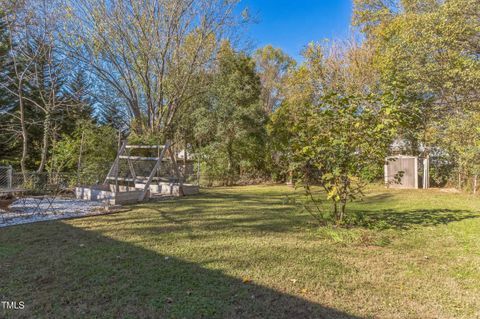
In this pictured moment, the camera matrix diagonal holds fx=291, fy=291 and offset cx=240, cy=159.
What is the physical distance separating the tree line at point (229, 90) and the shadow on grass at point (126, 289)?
2.31m

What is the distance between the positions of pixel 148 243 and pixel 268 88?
20.7m

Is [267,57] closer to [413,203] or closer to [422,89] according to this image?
[422,89]

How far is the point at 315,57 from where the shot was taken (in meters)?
15.0

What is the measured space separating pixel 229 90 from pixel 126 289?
12020 millimetres

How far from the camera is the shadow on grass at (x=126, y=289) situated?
6.97 ft

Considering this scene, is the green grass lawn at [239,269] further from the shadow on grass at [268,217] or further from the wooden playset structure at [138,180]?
the wooden playset structure at [138,180]

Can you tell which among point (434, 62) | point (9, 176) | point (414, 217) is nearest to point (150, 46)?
point (9, 176)

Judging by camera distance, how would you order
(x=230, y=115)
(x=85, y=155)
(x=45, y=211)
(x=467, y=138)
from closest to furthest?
(x=45, y=211)
(x=467, y=138)
(x=85, y=155)
(x=230, y=115)

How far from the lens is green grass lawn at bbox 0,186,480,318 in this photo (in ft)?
7.25

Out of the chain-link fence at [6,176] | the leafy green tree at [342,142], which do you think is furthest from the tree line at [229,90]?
the chain-link fence at [6,176]

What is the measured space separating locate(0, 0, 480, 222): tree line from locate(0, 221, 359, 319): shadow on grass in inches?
90.9

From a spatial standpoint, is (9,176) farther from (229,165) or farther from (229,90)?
(229,90)

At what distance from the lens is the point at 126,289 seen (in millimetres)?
2467

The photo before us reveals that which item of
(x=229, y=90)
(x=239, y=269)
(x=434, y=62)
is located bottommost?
(x=239, y=269)
